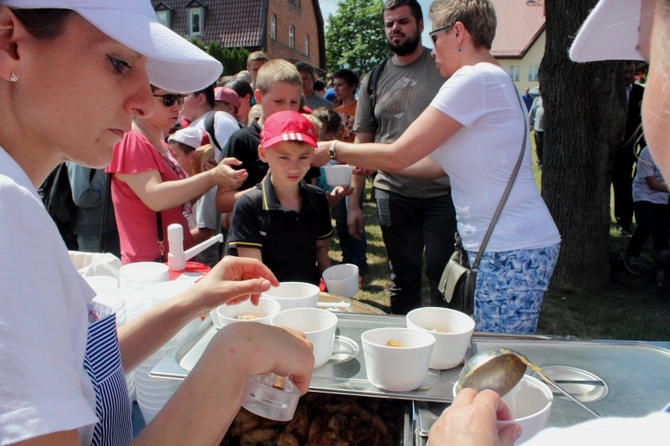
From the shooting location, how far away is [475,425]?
767 mm

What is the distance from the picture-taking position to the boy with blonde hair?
2.95m

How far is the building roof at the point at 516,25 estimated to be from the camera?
4131cm

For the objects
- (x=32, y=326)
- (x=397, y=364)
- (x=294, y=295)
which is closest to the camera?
(x=32, y=326)

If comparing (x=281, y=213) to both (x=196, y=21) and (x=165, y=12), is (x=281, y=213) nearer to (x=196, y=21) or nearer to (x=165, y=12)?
(x=196, y=21)

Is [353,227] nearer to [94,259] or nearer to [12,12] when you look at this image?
[94,259]

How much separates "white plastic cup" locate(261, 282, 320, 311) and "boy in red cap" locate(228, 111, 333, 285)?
0.75 meters

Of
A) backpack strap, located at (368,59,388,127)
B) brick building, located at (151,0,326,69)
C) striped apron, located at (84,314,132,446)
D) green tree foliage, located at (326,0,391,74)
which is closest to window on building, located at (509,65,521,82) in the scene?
green tree foliage, located at (326,0,391,74)

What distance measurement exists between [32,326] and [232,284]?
61 centimetres

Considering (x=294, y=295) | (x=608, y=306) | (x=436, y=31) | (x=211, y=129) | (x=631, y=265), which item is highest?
(x=436, y=31)

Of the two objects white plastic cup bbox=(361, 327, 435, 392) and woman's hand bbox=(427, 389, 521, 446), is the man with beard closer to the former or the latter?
white plastic cup bbox=(361, 327, 435, 392)

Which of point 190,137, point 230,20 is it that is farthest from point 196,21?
point 190,137

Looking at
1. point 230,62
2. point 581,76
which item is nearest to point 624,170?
point 581,76

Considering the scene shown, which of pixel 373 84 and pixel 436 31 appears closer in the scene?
pixel 436 31

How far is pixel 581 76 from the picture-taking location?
174 inches
